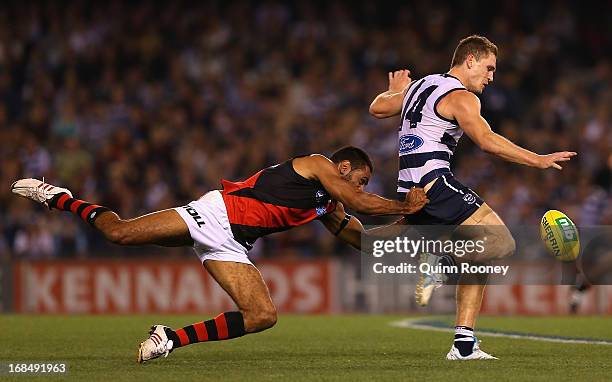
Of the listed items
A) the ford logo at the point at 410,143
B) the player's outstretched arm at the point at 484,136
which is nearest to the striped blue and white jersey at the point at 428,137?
the ford logo at the point at 410,143

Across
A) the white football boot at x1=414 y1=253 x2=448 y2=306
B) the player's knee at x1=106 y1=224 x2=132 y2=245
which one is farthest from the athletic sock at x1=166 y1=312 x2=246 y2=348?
the white football boot at x1=414 y1=253 x2=448 y2=306

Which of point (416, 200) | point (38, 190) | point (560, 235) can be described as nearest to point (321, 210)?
point (416, 200)

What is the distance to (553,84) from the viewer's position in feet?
64.7

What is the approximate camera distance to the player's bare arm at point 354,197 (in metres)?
8.28

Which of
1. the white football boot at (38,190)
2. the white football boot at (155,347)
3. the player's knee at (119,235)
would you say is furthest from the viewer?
the white football boot at (38,190)

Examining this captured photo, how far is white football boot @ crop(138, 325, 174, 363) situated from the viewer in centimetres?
805

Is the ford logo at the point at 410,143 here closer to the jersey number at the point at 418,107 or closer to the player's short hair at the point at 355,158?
the jersey number at the point at 418,107

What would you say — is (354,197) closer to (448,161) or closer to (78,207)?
(448,161)

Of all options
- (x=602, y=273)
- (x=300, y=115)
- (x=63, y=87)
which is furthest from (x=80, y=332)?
(x=63, y=87)

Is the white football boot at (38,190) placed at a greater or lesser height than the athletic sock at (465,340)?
greater

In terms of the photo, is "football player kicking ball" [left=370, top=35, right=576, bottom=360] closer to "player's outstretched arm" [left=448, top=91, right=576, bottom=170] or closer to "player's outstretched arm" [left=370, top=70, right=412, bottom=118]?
"player's outstretched arm" [left=448, top=91, right=576, bottom=170]

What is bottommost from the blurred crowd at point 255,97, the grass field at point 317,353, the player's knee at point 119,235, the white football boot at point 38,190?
the grass field at point 317,353

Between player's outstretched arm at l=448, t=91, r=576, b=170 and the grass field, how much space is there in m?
1.42

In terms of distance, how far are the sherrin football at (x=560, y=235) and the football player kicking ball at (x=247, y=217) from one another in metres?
1.07
